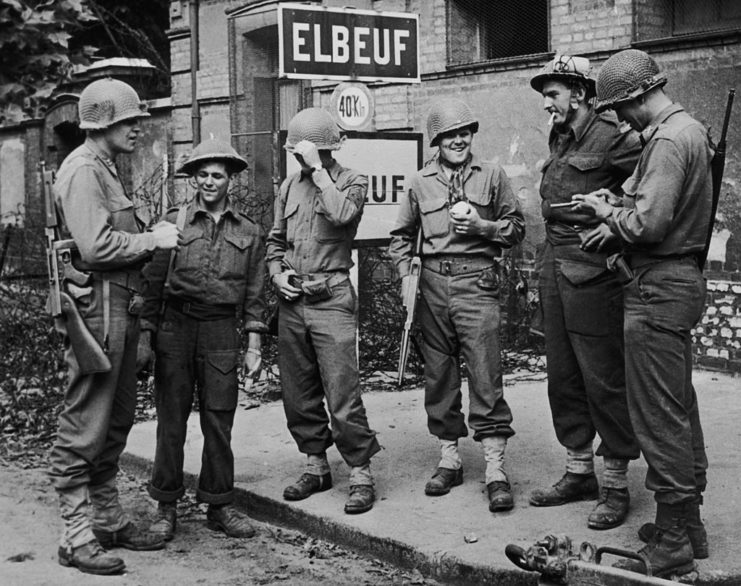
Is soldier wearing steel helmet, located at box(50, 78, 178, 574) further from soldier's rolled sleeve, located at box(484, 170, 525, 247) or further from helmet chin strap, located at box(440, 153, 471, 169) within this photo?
soldier's rolled sleeve, located at box(484, 170, 525, 247)

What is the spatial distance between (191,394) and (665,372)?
8.10 feet

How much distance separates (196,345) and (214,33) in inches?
410

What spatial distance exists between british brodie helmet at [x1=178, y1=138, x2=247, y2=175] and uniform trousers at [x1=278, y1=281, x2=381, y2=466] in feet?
2.75

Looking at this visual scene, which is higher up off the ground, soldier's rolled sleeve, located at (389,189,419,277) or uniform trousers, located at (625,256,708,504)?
soldier's rolled sleeve, located at (389,189,419,277)

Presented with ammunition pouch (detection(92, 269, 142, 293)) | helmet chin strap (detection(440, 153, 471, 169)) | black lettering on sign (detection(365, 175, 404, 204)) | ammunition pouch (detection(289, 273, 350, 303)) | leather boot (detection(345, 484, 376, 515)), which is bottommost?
leather boot (detection(345, 484, 376, 515))

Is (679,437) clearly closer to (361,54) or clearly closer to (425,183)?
(425,183)

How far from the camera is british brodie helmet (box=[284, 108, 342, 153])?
6.17 metres

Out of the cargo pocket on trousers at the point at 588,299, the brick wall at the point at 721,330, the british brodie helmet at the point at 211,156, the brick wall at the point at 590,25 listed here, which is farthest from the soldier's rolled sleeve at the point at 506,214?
the brick wall at the point at 590,25

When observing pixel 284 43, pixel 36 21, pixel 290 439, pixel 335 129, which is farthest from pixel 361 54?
pixel 36 21

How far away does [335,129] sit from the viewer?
627cm

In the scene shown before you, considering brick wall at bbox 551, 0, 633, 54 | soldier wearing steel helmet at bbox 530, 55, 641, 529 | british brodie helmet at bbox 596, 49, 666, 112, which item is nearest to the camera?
british brodie helmet at bbox 596, 49, 666, 112

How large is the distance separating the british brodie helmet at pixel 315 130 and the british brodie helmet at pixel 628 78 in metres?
1.72

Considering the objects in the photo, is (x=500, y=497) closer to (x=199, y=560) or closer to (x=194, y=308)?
(x=199, y=560)

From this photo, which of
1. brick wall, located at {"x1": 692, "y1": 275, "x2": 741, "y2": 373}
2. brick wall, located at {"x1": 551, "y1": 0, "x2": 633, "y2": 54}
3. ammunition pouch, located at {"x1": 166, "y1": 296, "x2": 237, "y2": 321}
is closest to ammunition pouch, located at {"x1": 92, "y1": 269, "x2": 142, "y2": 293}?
ammunition pouch, located at {"x1": 166, "y1": 296, "x2": 237, "y2": 321}
